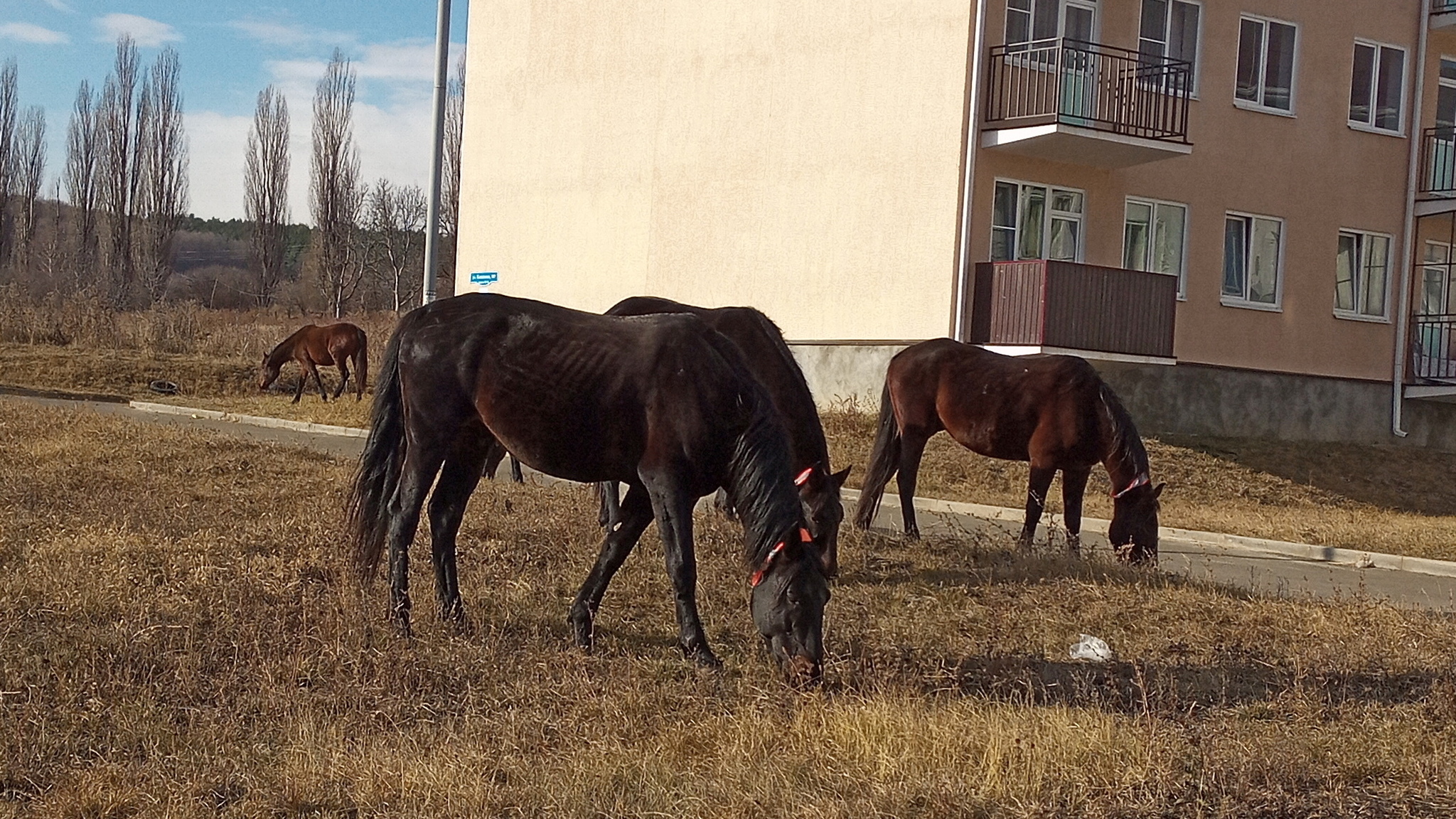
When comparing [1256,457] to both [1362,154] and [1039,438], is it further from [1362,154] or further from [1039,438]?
[1039,438]

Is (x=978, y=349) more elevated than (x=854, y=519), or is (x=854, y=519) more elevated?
(x=978, y=349)

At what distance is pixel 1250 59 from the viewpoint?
26.2 m

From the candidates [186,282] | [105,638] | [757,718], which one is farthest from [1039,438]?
[186,282]

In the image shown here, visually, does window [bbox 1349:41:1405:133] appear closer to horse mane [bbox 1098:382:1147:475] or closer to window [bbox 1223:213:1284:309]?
window [bbox 1223:213:1284:309]

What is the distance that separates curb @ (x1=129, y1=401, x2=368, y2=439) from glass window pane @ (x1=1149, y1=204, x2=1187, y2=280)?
13389 mm

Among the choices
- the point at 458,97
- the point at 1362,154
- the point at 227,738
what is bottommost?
the point at 227,738

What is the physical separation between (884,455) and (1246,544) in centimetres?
480

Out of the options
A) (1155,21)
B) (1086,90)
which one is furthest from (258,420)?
(1155,21)

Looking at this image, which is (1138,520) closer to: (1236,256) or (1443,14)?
(1236,256)

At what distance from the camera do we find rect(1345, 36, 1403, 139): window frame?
88.8ft

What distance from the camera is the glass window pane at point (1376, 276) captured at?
90.4 ft

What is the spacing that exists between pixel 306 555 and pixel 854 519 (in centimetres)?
491

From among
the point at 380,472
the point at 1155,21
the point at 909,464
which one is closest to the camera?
the point at 380,472

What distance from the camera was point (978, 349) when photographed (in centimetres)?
1376
